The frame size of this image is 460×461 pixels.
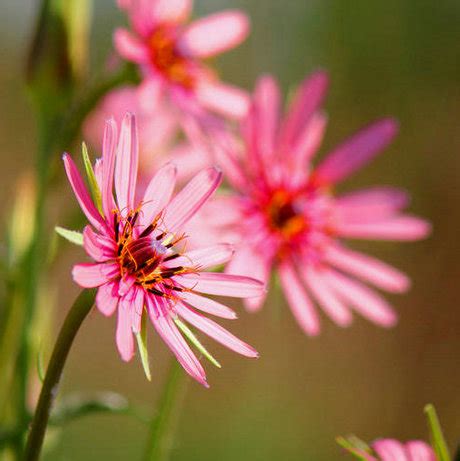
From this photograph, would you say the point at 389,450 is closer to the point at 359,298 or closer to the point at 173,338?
the point at 173,338

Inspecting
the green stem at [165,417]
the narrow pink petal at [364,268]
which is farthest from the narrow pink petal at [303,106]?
the green stem at [165,417]

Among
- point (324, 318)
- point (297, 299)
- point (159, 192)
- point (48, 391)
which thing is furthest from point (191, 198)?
point (324, 318)

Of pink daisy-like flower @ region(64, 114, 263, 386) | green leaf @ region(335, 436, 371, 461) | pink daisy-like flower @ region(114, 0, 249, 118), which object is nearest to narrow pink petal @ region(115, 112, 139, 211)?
pink daisy-like flower @ region(64, 114, 263, 386)

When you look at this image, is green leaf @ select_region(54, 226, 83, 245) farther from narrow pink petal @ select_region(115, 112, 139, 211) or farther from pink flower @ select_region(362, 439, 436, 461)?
pink flower @ select_region(362, 439, 436, 461)

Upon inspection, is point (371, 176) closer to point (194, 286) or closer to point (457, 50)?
point (457, 50)

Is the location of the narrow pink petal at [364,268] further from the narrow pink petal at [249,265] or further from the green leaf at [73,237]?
the green leaf at [73,237]
